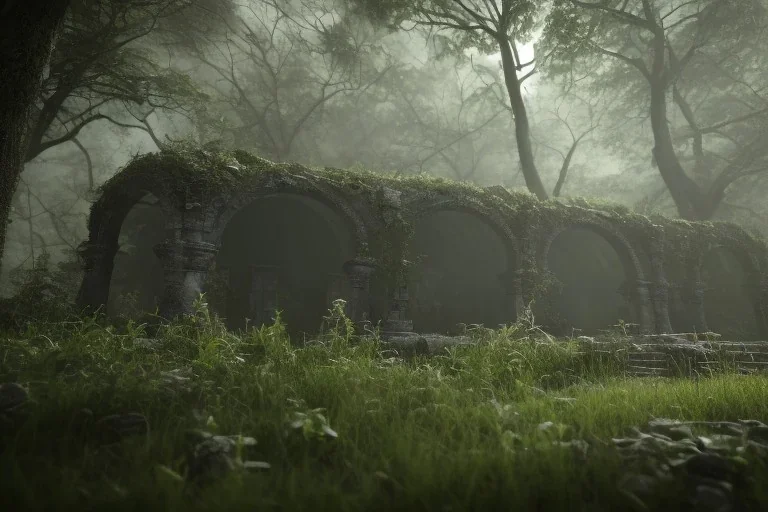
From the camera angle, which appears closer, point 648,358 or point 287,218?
point 648,358

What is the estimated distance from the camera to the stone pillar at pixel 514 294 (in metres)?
10.5

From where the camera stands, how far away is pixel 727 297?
49.6ft

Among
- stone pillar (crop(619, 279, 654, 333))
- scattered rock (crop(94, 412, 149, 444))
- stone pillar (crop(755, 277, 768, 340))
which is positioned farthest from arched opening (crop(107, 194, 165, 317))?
stone pillar (crop(755, 277, 768, 340))

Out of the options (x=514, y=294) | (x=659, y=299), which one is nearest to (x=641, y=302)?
(x=659, y=299)

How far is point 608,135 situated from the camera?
2198cm

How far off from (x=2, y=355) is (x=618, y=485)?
4.92m

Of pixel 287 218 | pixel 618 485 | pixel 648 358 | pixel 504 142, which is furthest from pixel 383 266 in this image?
pixel 504 142

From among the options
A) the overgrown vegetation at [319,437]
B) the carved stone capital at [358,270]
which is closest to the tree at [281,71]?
the carved stone capital at [358,270]

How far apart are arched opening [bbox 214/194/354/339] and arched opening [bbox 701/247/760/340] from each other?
12230 mm

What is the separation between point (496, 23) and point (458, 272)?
28.8 ft

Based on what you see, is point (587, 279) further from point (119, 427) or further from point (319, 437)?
point (119, 427)

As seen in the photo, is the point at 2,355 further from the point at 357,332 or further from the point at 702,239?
the point at 702,239

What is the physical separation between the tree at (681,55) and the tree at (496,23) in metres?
1.18

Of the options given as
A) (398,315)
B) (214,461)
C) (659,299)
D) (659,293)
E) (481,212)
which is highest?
→ (481,212)
